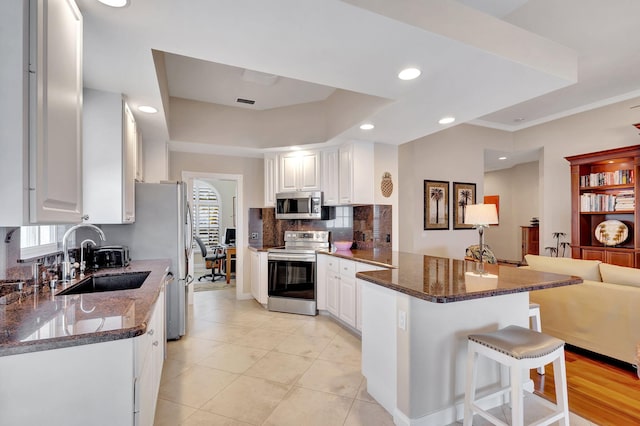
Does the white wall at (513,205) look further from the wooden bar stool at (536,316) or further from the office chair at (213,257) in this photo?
the office chair at (213,257)

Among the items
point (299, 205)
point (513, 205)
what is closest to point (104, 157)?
point (299, 205)

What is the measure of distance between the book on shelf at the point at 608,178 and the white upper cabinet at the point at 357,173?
3.61 meters

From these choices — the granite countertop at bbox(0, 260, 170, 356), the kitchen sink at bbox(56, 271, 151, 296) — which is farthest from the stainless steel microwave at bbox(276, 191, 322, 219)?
the granite countertop at bbox(0, 260, 170, 356)

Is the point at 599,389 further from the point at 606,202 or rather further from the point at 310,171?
the point at 310,171

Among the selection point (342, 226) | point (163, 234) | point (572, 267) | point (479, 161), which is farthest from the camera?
point (479, 161)

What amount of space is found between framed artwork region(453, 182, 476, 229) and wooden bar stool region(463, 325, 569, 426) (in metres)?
3.98

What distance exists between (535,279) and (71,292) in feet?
9.90

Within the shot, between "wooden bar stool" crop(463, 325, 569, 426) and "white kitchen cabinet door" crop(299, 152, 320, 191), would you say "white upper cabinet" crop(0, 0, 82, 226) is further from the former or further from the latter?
"white kitchen cabinet door" crop(299, 152, 320, 191)

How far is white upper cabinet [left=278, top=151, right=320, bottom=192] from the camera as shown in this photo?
4.55 meters

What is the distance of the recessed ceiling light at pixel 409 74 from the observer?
2.16 meters

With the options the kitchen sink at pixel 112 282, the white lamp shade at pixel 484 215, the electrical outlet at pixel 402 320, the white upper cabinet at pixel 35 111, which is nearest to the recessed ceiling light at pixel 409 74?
the white lamp shade at pixel 484 215

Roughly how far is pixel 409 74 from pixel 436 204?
3670mm

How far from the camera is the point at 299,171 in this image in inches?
182

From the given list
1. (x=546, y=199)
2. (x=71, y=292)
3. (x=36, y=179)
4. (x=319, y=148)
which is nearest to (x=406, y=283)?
(x=36, y=179)
